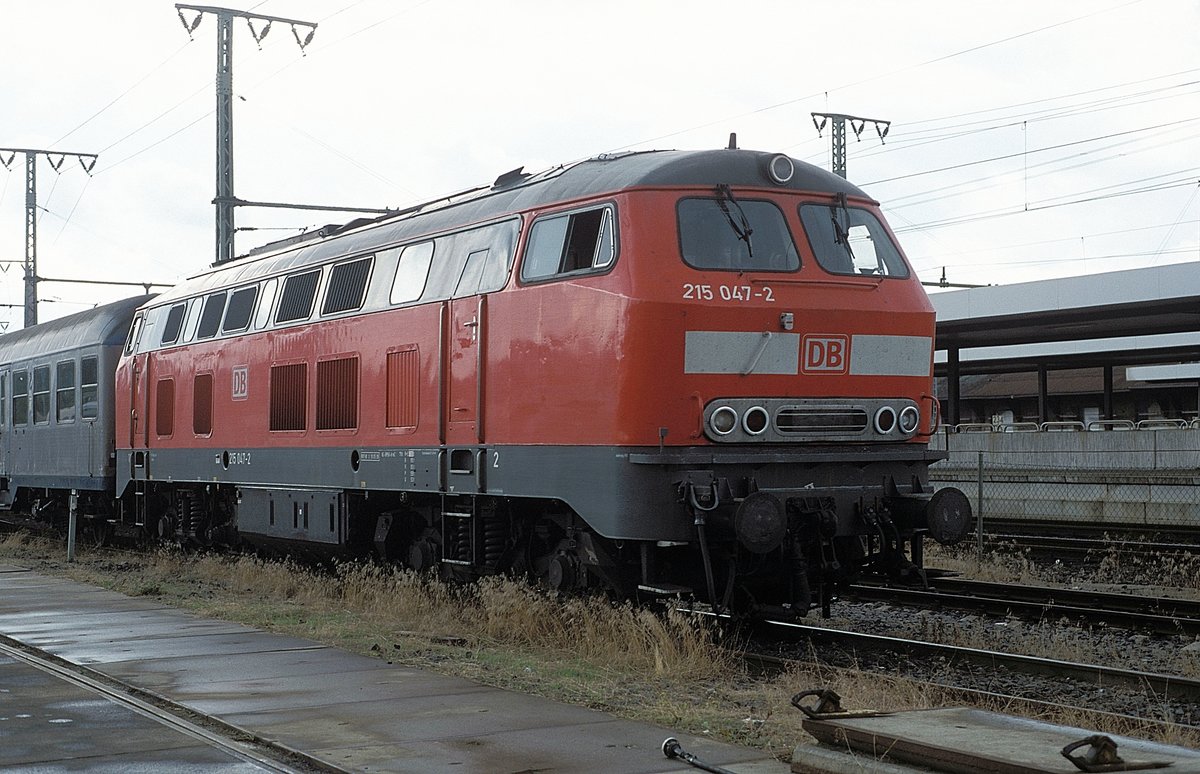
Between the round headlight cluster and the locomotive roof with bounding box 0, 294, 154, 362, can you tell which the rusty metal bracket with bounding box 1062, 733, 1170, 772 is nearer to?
the round headlight cluster

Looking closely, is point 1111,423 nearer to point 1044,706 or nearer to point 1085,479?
point 1085,479

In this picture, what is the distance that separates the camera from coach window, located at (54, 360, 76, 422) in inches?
898

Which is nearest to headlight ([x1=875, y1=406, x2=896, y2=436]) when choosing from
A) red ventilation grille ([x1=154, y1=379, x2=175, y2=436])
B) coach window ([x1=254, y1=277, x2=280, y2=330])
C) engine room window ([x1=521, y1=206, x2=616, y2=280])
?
engine room window ([x1=521, y1=206, x2=616, y2=280])

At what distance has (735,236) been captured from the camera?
1080cm

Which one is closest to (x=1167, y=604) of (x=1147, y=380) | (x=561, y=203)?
(x=561, y=203)

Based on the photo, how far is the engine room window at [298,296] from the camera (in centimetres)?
1524

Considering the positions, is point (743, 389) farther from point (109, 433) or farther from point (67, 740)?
point (109, 433)

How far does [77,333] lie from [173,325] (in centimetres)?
495

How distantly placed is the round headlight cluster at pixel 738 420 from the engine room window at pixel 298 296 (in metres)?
6.33

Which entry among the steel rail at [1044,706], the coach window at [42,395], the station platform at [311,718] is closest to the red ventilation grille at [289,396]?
the station platform at [311,718]

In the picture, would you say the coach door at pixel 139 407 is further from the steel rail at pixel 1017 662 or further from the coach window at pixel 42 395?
the steel rail at pixel 1017 662

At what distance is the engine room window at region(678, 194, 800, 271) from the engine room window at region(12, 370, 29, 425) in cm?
1792

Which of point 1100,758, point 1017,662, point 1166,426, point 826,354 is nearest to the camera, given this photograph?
point 1100,758

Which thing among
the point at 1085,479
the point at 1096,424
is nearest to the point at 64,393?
the point at 1085,479
